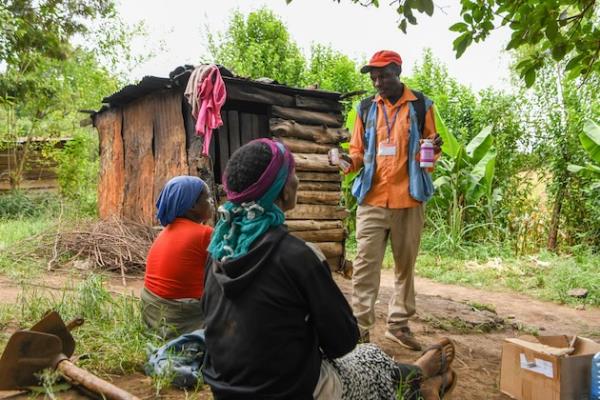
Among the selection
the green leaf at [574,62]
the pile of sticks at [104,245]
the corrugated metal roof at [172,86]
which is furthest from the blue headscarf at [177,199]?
the corrugated metal roof at [172,86]

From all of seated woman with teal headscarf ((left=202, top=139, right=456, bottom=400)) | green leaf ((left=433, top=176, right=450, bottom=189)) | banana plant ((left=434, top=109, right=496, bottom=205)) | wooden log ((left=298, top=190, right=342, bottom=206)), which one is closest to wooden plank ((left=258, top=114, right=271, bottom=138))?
wooden log ((left=298, top=190, right=342, bottom=206))

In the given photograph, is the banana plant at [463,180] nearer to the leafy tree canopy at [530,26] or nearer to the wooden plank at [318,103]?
the wooden plank at [318,103]

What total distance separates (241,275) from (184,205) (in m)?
1.61

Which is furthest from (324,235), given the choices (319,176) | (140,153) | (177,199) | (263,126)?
(177,199)

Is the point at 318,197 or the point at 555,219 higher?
the point at 318,197

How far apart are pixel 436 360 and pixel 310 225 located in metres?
5.16

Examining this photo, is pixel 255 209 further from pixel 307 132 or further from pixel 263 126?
pixel 263 126

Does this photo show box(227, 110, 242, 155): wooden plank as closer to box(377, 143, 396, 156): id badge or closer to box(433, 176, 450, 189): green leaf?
box(433, 176, 450, 189): green leaf

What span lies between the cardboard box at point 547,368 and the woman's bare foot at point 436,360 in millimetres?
601

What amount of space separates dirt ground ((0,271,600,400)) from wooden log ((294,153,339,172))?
5.55 feet

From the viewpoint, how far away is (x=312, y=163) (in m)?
8.08

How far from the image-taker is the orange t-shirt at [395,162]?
4.00 m

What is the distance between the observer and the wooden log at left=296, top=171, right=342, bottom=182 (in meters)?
8.05

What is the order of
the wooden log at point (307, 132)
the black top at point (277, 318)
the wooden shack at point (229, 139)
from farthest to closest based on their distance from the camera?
the wooden log at point (307, 132), the wooden shack at point (229, 139), the black top at point (277, 318)
